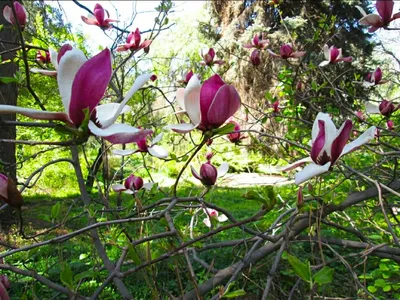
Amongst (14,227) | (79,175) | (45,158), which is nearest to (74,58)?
(79,175)

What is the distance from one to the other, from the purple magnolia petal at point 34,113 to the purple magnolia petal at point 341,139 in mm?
365

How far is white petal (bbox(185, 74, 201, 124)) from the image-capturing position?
49cm

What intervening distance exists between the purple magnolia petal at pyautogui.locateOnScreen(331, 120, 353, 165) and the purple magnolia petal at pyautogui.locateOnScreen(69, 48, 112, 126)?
332 mm

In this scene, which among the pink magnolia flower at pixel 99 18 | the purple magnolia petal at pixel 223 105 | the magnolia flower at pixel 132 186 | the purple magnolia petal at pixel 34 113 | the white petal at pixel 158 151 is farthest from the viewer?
the pink magnolia flower at pixel 99 18

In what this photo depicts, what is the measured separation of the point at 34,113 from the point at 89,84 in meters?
0.06

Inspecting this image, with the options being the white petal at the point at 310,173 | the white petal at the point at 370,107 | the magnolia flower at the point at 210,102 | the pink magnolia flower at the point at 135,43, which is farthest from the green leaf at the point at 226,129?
the pink magnolia flower at the point at 135,43

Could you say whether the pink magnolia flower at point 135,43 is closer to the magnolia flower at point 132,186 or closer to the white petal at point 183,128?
the magnolia flower at point 132,186

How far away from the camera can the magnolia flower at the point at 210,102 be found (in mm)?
465

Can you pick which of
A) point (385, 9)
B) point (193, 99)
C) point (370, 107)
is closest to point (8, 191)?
point (193, 99)

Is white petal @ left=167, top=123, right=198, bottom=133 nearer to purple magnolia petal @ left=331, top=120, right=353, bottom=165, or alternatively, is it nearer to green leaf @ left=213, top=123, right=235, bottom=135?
green leaf @ left=213, top=123, right=235, bottom=135

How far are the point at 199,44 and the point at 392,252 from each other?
9785mm

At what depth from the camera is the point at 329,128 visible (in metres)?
0.55

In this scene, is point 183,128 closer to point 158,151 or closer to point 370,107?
point 158,151

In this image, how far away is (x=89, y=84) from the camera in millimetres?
392
